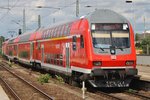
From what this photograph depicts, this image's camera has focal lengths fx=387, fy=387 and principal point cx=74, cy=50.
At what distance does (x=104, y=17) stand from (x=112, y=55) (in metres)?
2.05

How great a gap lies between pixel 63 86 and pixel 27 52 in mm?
14930

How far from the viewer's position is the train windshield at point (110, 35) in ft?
55.5

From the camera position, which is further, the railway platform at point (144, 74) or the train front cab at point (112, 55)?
the railway platform at point (144, 74)

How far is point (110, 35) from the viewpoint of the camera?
1719cm

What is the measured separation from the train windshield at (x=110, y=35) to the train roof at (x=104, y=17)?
0.27 meters

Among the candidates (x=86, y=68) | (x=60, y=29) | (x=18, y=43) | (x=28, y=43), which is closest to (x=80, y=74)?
(x=86, y=68)

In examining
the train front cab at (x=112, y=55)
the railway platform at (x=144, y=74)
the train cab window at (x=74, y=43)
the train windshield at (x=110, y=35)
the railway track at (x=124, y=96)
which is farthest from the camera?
the railway platform at (x=144, y=74)

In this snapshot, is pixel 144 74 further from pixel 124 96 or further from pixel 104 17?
pixel 124 96

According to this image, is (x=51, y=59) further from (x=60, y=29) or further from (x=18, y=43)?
(x=18, y=43)

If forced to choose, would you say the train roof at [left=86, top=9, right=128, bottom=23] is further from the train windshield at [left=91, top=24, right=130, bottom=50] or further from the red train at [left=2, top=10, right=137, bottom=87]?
the train windshield at [left=91, top=24, right=130, bottom=50]

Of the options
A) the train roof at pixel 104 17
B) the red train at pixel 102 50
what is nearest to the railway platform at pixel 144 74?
the red train at pixel 102 50

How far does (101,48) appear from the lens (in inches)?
659

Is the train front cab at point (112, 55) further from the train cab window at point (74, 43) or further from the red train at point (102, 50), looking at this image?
the train cab window at point (74, 43)

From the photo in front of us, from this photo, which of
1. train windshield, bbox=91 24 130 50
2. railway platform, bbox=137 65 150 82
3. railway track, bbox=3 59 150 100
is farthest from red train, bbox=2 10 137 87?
railway platform, bbox=137 65 150 82
